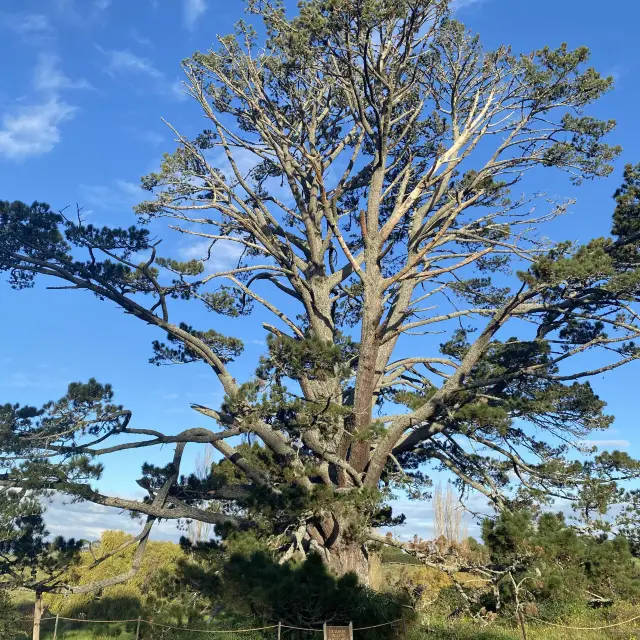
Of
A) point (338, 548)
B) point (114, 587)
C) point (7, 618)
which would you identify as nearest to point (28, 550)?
point (7, 618)

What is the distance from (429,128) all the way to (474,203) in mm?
2387

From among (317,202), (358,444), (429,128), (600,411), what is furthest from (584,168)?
(358,444)

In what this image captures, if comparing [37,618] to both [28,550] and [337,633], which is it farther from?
[337,633]

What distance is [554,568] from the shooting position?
A: 9852 millimetres

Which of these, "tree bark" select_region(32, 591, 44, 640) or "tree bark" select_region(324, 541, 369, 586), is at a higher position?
"tree bark" select_region(324, 541, 369, 586)

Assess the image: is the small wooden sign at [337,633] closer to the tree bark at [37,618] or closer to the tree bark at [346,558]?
the tree bark at [346,558]

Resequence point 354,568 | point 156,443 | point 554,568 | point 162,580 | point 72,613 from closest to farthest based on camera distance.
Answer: point 554,568 → point 162,580 → point 354,568 → point 156,443 → point 72,613

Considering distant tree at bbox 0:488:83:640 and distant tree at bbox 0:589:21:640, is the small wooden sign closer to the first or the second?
distant tree at bbox 0:488:83:640

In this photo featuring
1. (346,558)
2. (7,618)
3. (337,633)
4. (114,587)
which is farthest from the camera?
(114,587)

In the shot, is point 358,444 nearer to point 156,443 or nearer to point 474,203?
point 156,443

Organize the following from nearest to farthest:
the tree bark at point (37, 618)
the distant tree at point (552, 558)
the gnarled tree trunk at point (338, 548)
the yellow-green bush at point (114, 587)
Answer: the distant tree at point (552, 558) → the tree bark at point (37, 618) → the gnarled tree trunk at point (338, 548) → the yellow-green bush at point (114, 587)

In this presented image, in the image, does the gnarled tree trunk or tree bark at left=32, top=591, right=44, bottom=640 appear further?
the gnarled tree trunk

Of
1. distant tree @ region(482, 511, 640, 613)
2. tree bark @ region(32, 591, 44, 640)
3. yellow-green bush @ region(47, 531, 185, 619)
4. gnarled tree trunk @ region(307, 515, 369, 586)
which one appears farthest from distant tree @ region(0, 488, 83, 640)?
distant tree @ region(482, 511, 640, 613)

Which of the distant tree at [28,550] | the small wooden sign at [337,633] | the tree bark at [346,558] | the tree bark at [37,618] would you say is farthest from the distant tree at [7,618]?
the small wooden sign at [337,633]
